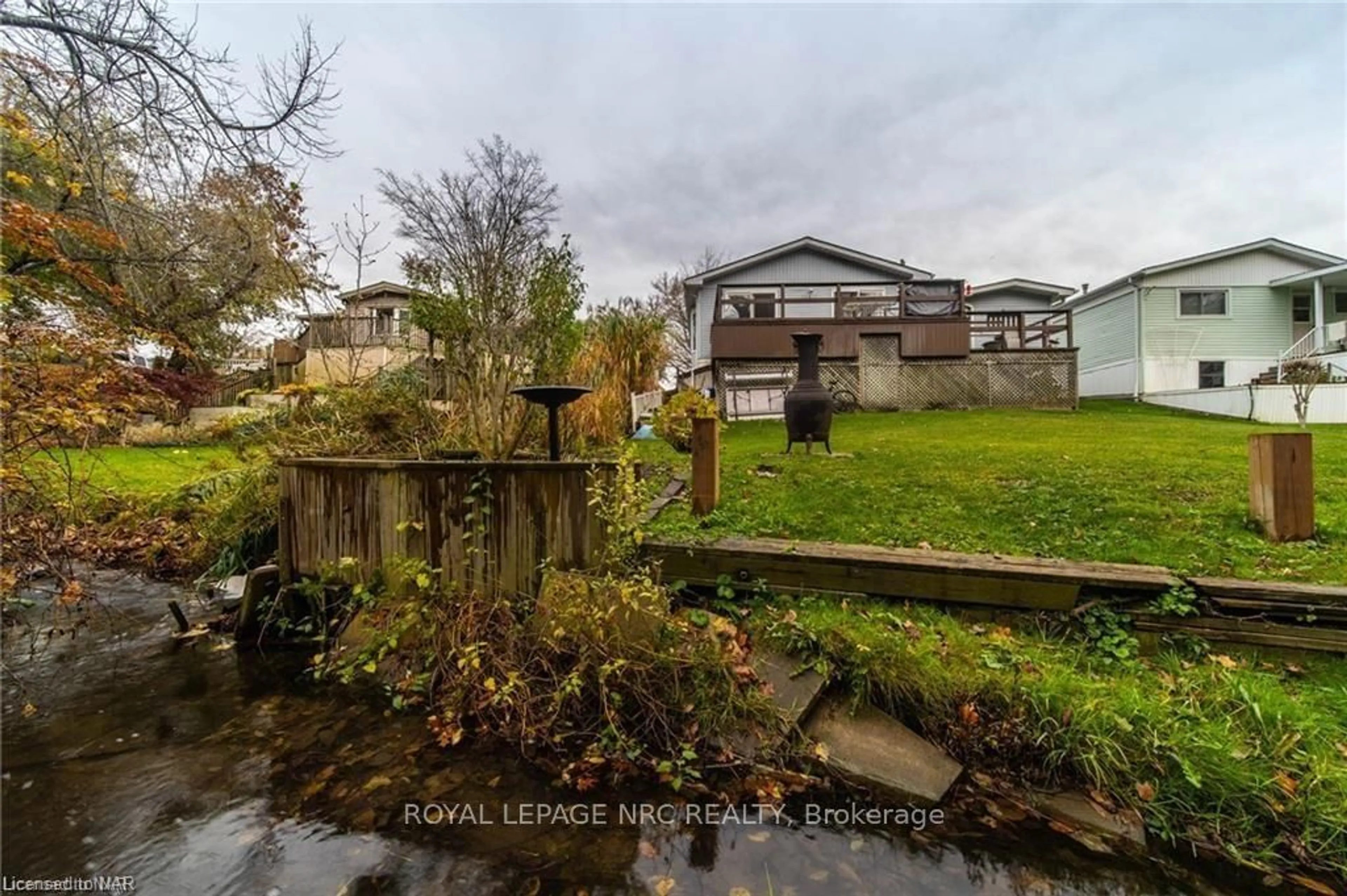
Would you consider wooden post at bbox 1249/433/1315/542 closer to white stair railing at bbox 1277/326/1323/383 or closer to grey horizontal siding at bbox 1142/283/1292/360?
grey horizontal siding at bbox 1142/283/1292/360

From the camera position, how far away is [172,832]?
2.26 metres

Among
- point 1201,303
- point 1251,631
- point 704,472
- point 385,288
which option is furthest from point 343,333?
point 1201,303

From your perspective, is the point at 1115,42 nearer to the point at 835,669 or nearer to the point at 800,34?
the point at 800,34

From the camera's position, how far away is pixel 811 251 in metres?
18.8

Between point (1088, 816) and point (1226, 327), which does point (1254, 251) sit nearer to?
point (1226, 327)

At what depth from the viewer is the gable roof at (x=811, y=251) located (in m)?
18.5

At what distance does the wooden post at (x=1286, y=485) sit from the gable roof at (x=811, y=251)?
1613 centimetres

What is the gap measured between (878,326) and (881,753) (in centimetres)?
1379

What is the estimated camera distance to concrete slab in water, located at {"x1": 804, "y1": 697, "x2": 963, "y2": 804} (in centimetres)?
242

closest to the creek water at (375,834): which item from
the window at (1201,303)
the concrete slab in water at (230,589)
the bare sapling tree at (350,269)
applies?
the concrete slab in water at (230,589)

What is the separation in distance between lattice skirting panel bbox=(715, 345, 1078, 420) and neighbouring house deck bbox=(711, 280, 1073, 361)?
0.24 meters

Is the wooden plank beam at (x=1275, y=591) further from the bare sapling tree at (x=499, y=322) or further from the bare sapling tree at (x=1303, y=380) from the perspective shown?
the bare sapling tree at (x=1303, y=380)

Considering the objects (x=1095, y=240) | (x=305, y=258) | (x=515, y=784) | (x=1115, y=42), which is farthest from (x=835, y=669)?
(x=1095, y=240)

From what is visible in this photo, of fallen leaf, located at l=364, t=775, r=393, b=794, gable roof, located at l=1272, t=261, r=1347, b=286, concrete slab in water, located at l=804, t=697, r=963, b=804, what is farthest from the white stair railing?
fallen leaf, located at l=364, t=775, r=393, b=794
